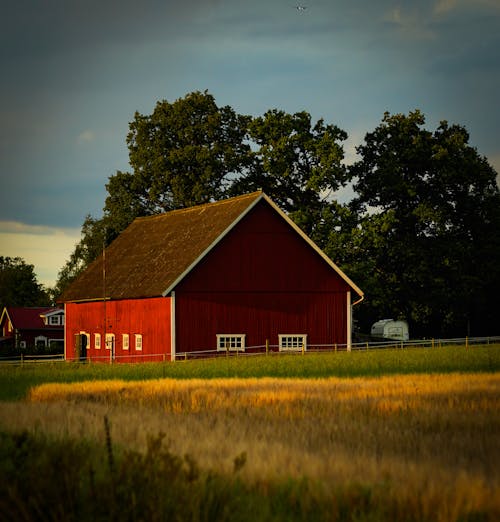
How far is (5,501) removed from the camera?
8922 millimetres

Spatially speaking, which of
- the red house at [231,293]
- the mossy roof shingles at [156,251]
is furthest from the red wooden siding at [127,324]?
the mossy roof shingles at [156,251]

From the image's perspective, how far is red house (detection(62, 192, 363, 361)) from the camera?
155 feet

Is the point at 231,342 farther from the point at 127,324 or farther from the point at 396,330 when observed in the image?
the point at 396,330

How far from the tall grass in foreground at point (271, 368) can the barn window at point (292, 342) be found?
5926 mm

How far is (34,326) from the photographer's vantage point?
3698 inches

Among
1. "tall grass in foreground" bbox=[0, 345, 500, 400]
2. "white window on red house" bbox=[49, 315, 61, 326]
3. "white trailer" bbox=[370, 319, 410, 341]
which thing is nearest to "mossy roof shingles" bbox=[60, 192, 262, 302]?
"tall grass in foreground" bbox=[0, 345, 500, 400]

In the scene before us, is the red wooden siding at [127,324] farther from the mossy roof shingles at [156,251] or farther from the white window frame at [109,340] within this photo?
the mossy roof shingles at [156,251]

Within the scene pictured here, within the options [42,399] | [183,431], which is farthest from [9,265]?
[183,431]

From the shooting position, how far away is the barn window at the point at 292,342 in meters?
49.2

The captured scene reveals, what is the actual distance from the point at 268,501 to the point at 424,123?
2286 inches

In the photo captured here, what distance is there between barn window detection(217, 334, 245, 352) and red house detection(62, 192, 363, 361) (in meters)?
0.05

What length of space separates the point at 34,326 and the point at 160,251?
1752 inches

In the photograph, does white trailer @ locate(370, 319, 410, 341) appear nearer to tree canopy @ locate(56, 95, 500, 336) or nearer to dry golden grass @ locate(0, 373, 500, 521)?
tree canopy @ locate(56, 95, 500, 336)

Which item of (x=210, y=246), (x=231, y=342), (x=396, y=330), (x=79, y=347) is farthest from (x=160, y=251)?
(x=396, y=330)
